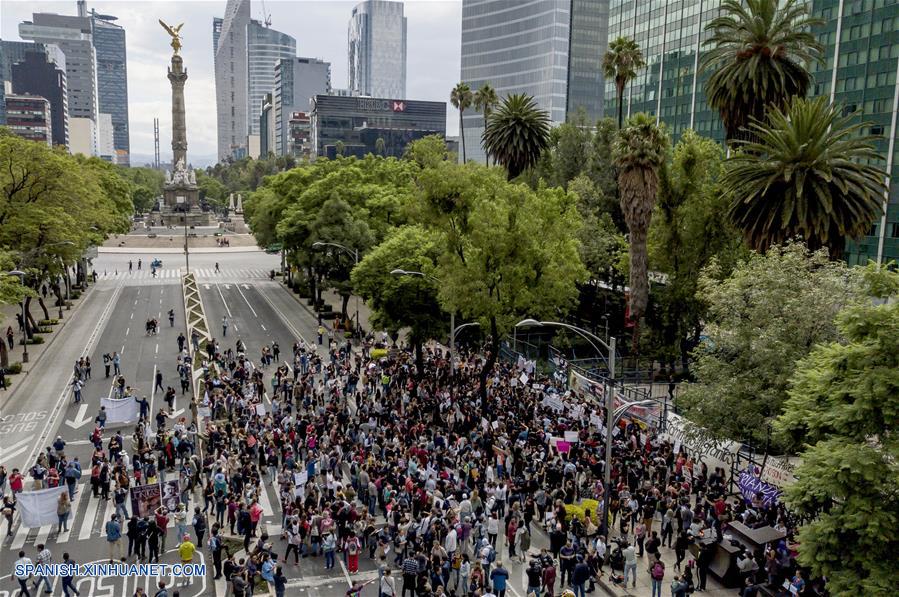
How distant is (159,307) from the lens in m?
71.8

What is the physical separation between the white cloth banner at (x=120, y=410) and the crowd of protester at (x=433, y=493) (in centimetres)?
150

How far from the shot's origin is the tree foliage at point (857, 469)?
15531mm

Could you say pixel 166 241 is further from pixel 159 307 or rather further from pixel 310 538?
pixel 310 538

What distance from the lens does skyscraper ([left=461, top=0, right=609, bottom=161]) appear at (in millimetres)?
151500

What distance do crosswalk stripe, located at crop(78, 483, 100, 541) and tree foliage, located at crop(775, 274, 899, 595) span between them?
70.8 feet

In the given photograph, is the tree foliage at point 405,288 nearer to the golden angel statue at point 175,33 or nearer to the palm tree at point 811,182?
the palm tree at point 811,182

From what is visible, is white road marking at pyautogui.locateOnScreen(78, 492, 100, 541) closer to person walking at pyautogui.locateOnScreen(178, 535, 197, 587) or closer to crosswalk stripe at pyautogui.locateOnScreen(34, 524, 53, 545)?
crosswalk stripe at pyautogui.locateOnScreen(34, 524, 53, 545)

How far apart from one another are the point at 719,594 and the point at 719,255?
26.5 meters

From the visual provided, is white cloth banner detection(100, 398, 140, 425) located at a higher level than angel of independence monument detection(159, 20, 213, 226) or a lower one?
lower

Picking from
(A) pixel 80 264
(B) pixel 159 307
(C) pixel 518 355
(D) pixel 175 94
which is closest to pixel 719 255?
(C) pixel 518 355

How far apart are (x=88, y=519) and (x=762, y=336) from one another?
78.8ft

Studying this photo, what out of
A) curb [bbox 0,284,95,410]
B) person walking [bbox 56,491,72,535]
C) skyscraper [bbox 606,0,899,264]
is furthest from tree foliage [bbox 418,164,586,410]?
curb [bbox 0,284,95,410]

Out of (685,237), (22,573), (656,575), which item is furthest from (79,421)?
(685,237)

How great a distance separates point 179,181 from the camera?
16500 cm
